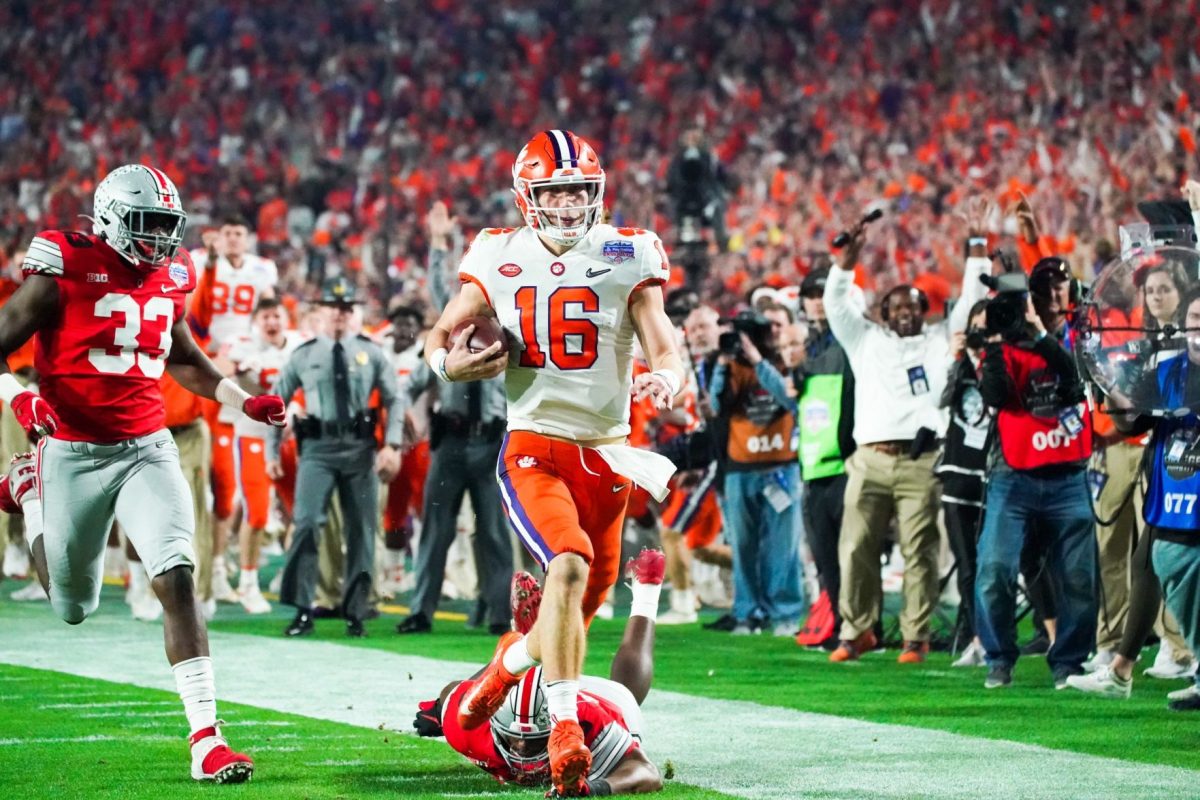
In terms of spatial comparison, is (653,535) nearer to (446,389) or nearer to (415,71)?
(446,389)

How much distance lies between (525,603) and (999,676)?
123 inches

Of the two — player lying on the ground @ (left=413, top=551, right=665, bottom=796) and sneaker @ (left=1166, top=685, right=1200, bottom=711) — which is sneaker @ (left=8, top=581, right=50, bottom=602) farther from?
sneaker @ (left=1166, top=685, right=1200, bottom=711)

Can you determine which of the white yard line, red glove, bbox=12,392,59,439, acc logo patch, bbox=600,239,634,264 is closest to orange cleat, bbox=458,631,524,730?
the white yard line

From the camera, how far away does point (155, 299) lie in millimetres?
6082

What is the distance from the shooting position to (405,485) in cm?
1223

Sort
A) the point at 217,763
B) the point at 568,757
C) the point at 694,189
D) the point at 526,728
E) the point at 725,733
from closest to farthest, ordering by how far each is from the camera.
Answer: the point at 568,757 < the point at 526,728 < the point at 217,763 < the point at 725,733 < the point at 694,189

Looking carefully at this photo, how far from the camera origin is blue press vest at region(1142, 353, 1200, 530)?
6.85 m

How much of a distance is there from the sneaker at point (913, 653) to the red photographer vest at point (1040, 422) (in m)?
1.38

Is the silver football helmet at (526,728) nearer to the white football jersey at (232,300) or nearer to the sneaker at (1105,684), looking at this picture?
the sneaker at (1105,684)

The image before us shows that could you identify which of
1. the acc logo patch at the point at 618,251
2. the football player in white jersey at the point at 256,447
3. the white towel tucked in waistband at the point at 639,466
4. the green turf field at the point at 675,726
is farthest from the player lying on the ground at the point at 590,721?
the football player in white jersey at the point at 256,447

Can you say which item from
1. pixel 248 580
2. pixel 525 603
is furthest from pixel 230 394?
pixel 248 580

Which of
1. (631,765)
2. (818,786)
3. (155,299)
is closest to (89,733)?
(155,299)

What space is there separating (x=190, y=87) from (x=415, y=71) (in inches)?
136

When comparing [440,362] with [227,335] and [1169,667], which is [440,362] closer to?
[1169,667]
